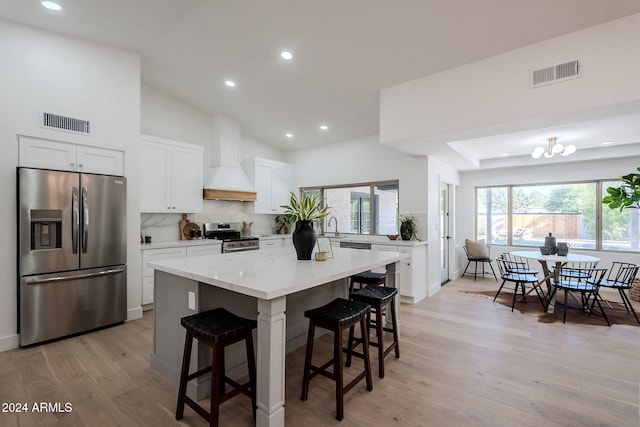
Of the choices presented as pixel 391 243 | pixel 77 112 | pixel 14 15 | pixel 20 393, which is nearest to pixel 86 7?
pixel 14 15

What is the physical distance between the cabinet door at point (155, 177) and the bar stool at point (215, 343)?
3031 millimetres

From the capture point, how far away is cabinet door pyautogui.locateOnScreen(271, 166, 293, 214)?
643 centimetres

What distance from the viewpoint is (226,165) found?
5.55m

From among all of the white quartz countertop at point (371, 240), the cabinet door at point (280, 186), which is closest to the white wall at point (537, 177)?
the white quartz countertop at point (371, 240)

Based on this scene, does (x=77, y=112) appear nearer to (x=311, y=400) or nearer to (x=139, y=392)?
(x=139, y=392)

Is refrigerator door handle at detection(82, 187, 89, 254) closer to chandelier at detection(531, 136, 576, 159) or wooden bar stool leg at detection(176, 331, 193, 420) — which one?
wooden bar stool leg at detection(176, 331, 193, 420)

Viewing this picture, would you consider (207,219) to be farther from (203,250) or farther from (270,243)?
(270,243)

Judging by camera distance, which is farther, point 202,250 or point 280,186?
point 280,186

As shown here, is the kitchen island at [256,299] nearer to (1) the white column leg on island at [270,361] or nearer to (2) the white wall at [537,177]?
(1) the white column leg on island at [270,361]

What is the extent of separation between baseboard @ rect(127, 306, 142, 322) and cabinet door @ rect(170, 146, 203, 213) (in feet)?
5.07

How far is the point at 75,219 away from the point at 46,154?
0.75m

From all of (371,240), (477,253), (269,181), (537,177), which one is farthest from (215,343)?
(537,177)

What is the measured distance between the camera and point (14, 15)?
9.73 feet

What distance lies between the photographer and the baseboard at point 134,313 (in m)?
3.80
